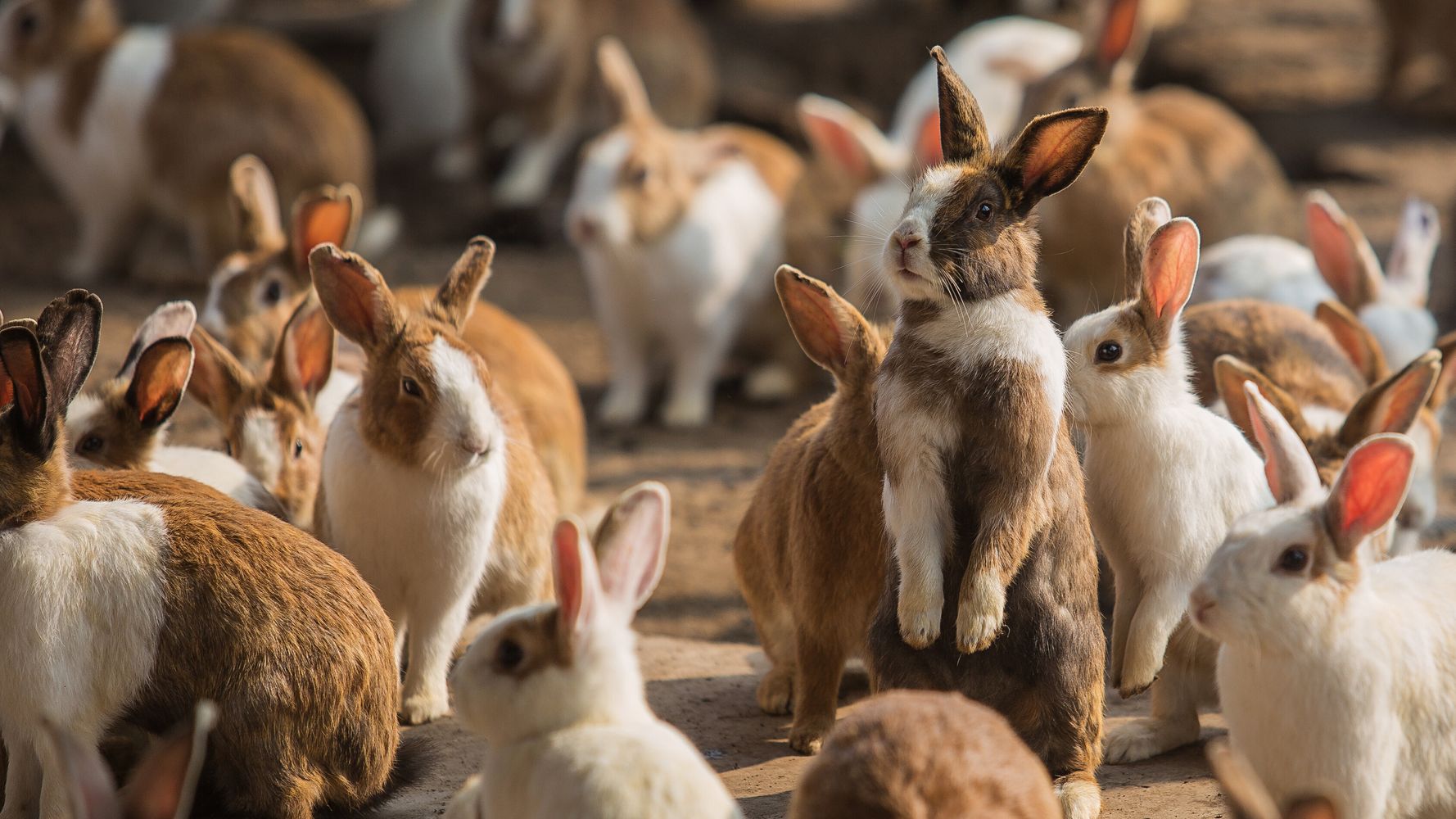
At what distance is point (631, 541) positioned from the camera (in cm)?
300

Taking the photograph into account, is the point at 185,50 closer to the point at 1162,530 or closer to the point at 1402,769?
the point at 1162,530

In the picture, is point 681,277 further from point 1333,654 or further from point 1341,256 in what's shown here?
point 1333,654

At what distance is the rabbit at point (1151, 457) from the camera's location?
3.67 meters

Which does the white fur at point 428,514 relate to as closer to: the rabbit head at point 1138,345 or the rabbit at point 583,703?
the rabbit at point 583,703

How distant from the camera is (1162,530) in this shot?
367cm

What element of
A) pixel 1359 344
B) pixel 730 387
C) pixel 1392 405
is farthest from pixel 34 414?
pixel 730 387

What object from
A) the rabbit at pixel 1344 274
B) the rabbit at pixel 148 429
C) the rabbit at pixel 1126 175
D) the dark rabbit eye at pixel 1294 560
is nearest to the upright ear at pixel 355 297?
the rabbit at pixel 148 429

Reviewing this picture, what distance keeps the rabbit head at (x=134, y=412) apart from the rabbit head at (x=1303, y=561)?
269cm

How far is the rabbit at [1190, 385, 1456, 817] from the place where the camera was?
10.2ft

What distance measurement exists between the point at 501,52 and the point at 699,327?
3.02m

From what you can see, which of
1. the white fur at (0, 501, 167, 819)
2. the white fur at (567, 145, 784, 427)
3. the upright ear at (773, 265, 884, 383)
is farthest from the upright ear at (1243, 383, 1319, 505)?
the white fur at (567, 145, 784, 427)

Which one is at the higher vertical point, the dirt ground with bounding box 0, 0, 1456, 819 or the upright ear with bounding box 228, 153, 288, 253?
the upright ear with bounding box 228, 153, 288, 253

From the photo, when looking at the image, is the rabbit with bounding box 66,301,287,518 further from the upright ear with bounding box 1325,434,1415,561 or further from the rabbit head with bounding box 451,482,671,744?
the upright ear with bounding box 1325,434,1415,561

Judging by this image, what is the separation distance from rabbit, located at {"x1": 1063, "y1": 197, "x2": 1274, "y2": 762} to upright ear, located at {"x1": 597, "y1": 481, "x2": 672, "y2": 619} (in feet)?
3.81
